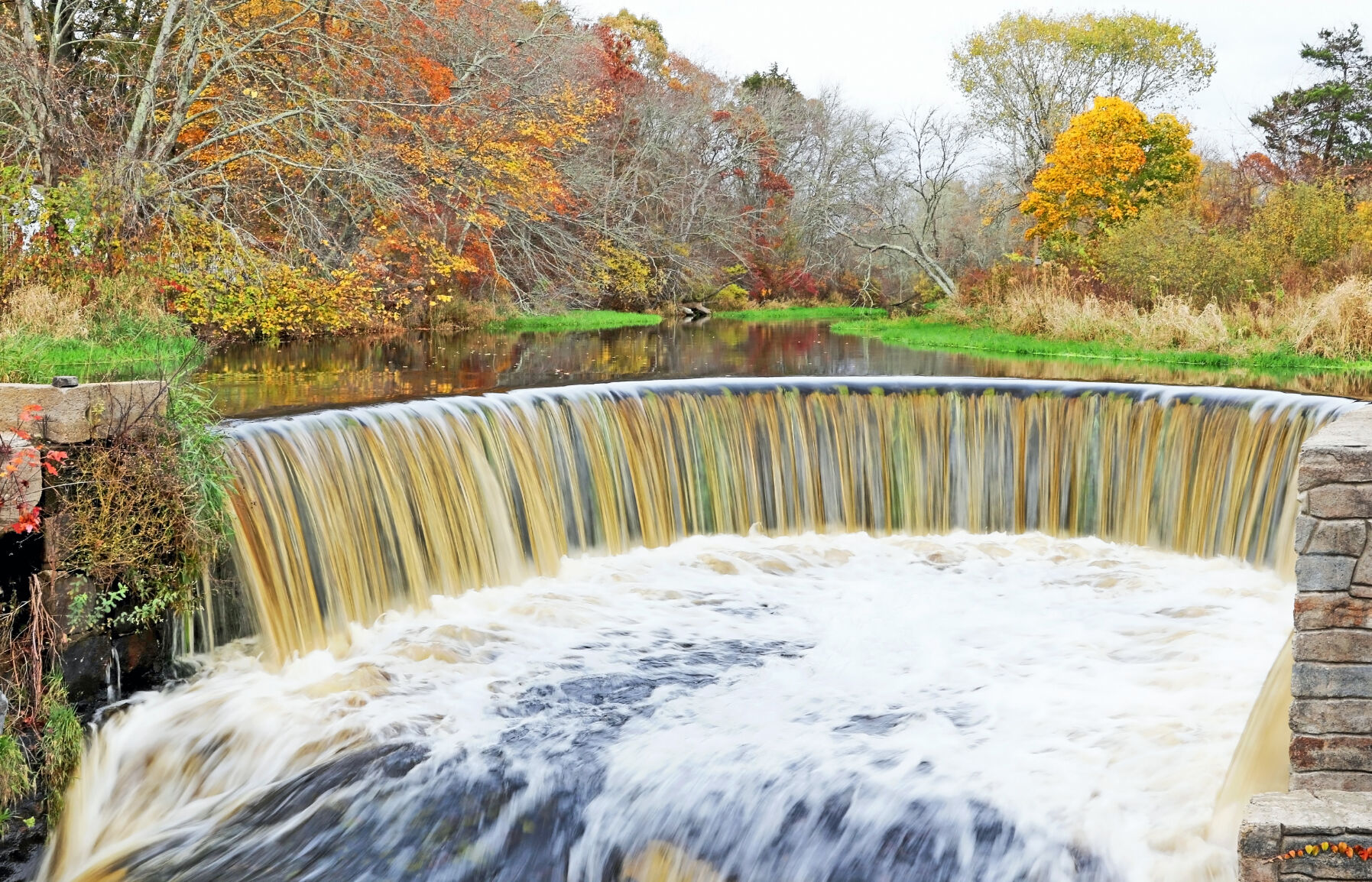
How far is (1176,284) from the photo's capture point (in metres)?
18.6

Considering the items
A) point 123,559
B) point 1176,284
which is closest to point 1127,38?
point 1176,284

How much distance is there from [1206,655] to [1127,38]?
1310 inches

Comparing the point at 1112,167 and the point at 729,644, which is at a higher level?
the point at 1112,167

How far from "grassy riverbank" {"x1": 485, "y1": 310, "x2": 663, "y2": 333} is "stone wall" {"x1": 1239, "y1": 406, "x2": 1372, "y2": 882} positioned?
70.7 feet

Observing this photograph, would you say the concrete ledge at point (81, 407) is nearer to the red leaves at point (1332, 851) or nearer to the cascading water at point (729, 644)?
the cascading water at point (729, 644)

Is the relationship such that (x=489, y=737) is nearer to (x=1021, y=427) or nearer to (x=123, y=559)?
(x=123, y=559)

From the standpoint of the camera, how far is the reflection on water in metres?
11.6

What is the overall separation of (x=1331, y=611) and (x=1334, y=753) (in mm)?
546

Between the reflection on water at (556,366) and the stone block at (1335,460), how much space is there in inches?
276

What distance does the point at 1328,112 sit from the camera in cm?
3781

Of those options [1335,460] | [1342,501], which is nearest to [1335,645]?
[1342,501]

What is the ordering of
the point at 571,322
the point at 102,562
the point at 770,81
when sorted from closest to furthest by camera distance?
the point at 102,562, the point at 571,322, the point at 770,81

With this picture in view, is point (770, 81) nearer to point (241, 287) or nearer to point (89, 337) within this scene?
point (241, 287)

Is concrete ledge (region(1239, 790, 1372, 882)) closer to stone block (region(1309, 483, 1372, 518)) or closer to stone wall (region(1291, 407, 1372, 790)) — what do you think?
stone wall (region(1291, 407, 1372, 790))
